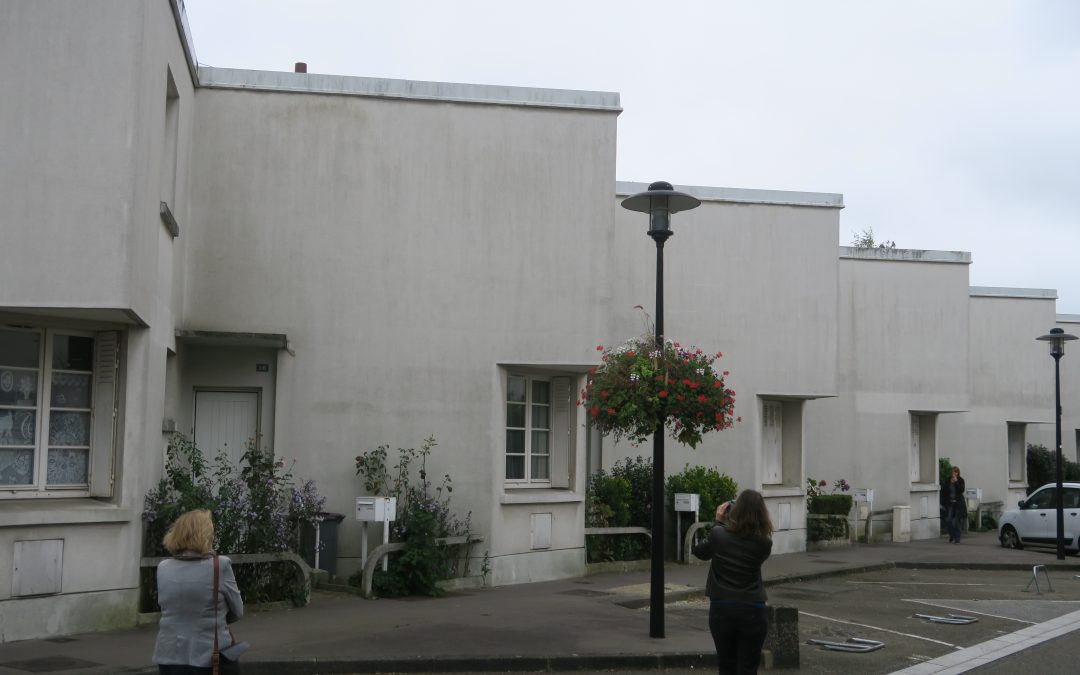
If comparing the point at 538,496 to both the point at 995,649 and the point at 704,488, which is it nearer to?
the point at 704,488

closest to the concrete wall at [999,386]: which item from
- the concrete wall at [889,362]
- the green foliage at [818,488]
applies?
the concrete wall at [889,362]

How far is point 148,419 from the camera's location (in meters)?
11.3

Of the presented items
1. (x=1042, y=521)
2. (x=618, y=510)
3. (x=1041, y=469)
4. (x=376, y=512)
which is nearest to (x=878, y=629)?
(x=618, y=510)

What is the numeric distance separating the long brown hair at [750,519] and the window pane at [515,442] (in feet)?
27.5

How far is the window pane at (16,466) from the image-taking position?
1053 centimetres

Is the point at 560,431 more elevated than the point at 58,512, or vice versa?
the point at 560,431

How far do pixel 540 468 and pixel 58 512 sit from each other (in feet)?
25.7

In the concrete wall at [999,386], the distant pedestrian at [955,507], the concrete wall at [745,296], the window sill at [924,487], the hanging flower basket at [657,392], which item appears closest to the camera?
the hanging flower basket at [657,392]

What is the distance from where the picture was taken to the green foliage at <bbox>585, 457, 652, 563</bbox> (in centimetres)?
1725

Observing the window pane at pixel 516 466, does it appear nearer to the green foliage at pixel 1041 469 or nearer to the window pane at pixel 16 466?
the window pane at pixel 16 466

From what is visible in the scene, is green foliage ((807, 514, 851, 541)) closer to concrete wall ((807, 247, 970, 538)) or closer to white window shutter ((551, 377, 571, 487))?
concrete wall ((807, 247, 970, 538))

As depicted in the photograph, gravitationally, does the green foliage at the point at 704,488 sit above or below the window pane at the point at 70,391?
below

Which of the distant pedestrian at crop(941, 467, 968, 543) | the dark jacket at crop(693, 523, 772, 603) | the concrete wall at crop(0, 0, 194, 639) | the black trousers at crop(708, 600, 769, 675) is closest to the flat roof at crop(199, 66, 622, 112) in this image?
the concrete wall at crop(0, 0, 194, 639)

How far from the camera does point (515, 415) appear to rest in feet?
52.8
